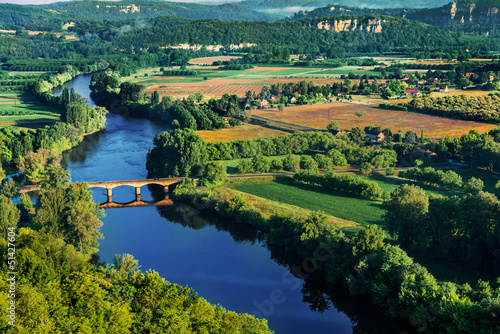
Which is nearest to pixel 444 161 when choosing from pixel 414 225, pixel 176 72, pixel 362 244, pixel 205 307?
pixel 414 225

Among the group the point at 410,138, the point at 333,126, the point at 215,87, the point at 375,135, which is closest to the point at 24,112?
the point at 215,87

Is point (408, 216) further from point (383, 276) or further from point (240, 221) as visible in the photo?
point (240, 221)

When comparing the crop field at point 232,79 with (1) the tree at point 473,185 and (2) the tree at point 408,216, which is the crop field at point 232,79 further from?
(2) the tree at point 408,216

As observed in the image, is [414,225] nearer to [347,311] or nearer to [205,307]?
[347,311]

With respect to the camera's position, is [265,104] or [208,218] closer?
[208,218]

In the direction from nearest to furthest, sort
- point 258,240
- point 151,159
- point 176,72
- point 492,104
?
point 258,240 → point 151,159 → point 492,104 → point 176,72

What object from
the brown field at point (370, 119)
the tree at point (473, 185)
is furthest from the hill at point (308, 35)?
the tree at point (473, 185)
